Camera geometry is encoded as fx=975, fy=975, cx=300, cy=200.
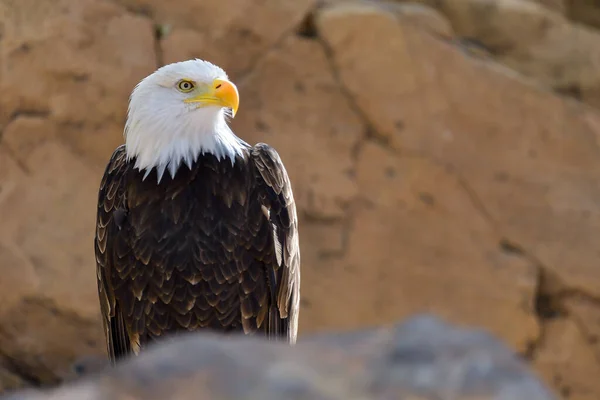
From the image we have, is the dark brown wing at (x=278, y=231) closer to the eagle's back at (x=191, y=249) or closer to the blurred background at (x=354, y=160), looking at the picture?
the eagle's back at (x=191, y=249)

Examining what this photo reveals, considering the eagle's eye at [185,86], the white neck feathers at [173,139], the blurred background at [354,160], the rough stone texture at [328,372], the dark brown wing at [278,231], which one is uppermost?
the rough stone texture at [328,372]

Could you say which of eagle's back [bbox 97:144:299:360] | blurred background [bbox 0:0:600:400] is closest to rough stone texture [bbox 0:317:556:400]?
eagle's back [bbox 97:144:299:360]

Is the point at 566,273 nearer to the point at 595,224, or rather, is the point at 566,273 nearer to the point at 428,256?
the point at 595,224

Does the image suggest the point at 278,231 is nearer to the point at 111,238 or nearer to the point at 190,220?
the point at 190,220

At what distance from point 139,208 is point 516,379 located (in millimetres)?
2293

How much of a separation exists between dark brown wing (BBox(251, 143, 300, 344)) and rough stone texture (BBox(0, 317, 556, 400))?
211cm

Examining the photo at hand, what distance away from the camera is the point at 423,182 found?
5.80 metres

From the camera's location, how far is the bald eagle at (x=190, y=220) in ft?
11.2

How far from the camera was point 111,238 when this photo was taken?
3.49 metres

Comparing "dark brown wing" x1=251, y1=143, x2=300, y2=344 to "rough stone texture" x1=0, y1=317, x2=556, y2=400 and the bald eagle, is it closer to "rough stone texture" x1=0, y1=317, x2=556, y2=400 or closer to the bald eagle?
the bald eagle

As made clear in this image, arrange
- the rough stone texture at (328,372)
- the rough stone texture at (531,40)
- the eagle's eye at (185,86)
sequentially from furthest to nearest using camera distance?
the rough stone texture at (531,40) → the eagle's eye at (185,86) → the rough stone texture at (328,372)

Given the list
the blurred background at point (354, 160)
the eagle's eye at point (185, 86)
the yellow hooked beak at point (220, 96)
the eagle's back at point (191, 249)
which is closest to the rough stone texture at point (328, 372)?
the eagle's back at point (191, 249)

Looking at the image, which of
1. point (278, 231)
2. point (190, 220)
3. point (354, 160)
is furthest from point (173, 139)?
point (354, 160)

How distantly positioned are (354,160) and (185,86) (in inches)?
92.1
